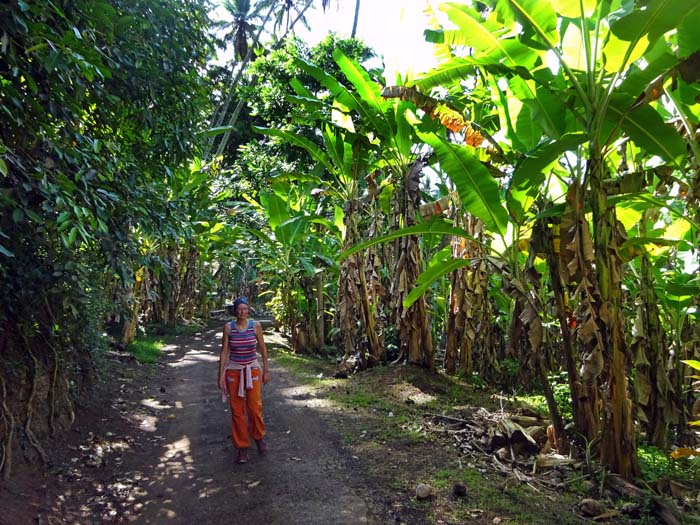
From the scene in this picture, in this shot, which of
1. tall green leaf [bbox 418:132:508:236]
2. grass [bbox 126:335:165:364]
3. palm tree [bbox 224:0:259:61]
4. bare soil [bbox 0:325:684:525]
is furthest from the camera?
palm tree [bbox 224:0:259:61]

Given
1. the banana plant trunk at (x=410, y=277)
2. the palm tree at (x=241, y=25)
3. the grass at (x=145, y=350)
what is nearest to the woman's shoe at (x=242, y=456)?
the banana plant trunk at (x=410, y=277)

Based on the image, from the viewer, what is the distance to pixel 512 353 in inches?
170

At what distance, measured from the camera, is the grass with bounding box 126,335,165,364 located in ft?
31.7

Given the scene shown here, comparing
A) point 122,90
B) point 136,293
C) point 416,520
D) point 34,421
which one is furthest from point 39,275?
point 136,293

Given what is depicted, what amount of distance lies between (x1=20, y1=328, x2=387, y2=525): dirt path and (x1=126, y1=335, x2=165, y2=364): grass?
10.7 feet

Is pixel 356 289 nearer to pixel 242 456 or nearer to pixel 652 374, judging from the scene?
pixel 242 456

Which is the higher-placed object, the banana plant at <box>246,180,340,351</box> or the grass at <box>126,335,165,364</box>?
the banana plant at <box>246,180,340,351</box>

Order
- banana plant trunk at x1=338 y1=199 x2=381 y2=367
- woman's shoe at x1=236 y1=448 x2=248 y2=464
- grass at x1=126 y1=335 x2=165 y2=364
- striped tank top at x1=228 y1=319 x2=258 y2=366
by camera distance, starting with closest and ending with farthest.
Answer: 1. woman's shoe at x1=236 y1=448 x2=248 y2=464
2. striped tank top at x1=228 y1=319 x2=258 y2=366
3. banana plant trunk at x1=338 y1=199 x2=381 y2=367
4. grass at x1=126 y1=335 x2=165 y2=364

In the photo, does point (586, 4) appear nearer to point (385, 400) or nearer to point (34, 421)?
point (385, 400)

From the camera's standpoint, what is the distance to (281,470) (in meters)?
4.14

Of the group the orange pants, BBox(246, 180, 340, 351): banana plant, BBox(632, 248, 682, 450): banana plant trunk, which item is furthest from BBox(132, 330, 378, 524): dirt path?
BBox(246, 180, 340, 351): banana plant

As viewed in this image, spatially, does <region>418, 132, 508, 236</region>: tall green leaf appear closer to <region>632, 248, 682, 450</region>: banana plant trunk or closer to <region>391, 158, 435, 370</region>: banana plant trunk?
<region>632, 248, 682, 450</region>: banana plant trunk

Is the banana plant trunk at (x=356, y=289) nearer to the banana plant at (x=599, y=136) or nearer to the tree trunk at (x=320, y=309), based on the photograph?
the tree trunk at (x=320, y=309)

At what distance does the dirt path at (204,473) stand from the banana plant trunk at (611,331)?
183 cm
